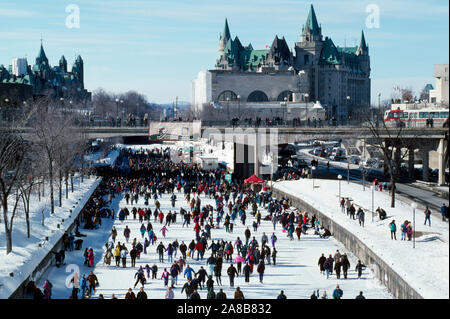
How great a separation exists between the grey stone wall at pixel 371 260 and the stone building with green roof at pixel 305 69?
362 ft

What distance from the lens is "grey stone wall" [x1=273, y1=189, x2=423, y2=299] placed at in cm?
1788

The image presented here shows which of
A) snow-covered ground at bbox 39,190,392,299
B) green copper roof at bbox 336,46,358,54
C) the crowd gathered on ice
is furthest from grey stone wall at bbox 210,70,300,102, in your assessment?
snow-covered ground at bbox 39,190,392,299

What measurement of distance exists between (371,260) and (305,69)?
5458 inches

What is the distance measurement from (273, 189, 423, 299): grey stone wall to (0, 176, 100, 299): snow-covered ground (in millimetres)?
10913

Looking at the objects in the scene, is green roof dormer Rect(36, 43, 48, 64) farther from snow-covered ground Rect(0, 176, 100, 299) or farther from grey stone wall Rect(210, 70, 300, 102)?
snow-covered ground Rect(0, 176, 100, 299)

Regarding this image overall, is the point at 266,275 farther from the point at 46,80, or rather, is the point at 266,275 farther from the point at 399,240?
the point at 46,80

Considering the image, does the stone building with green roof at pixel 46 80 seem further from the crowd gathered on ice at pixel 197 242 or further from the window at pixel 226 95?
the crowd gathered on ice at pixel 197 242

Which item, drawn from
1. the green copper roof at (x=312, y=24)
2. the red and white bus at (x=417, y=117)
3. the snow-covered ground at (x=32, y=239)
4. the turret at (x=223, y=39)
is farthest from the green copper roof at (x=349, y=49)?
the snow-covered ground at (x=32, y=239)

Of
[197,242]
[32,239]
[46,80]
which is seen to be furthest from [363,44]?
[32,239]
